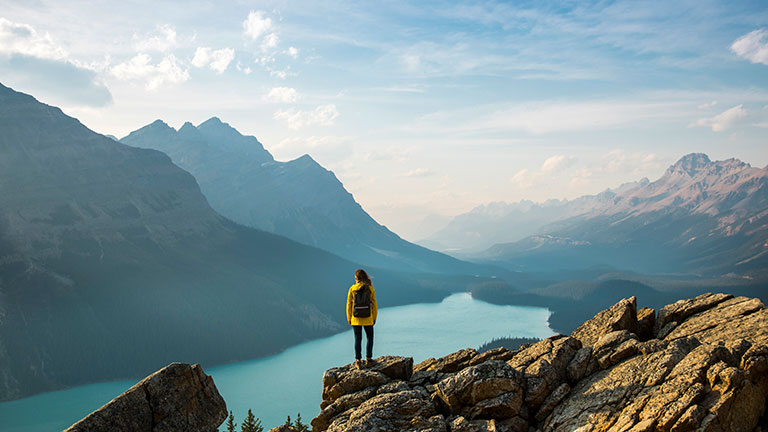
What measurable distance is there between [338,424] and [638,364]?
11314 millimetres

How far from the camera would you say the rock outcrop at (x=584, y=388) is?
618 inches

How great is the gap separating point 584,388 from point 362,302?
923cm

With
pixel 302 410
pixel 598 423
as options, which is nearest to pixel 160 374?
pixel 598 423

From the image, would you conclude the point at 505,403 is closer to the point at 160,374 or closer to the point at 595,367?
the point at 595,367

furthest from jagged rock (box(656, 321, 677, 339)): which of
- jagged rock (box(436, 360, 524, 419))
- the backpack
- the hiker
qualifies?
the backpack

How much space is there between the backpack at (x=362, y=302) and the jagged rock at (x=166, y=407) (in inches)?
250

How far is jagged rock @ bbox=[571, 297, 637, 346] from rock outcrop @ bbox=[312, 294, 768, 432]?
174 millimetres

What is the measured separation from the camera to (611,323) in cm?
2333

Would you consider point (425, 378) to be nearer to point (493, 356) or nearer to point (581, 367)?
point (493, 356)

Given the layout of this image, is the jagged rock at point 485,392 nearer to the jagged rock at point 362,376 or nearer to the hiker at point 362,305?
the jagged rock at point 362,376

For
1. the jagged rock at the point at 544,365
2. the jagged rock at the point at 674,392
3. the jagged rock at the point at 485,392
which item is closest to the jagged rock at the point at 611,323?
the jagged rock at the point at 544,365

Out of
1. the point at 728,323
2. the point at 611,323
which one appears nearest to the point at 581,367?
the point at 611,323

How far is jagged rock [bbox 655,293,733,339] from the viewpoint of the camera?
24.6 m

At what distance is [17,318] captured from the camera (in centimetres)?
19025
